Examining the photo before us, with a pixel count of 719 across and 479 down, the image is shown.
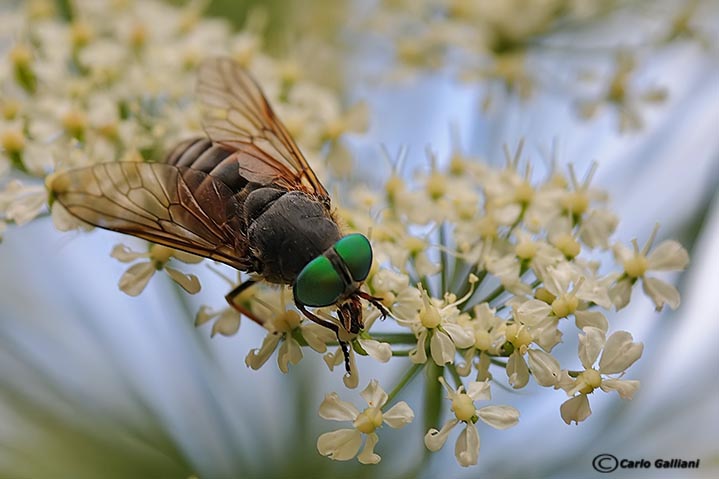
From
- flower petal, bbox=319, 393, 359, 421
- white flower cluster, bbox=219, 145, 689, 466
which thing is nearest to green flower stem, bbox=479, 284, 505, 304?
white flower cluster, bbox=219, 145, 689, 466

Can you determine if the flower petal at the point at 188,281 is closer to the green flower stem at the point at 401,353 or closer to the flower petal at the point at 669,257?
the green flower stem at the point at 401,353

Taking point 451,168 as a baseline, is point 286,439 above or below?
below

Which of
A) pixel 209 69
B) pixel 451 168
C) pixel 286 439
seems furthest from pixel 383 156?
pixel 286 439

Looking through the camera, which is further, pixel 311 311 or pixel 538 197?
pixel 538 197

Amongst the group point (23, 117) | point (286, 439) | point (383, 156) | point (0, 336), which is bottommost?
point (286, 439)

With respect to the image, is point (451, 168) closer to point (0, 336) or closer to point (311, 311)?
point (311, 311)

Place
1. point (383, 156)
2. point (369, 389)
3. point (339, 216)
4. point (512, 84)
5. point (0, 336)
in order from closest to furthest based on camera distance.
A: point (369, 389)
point (339, 216)
point (0, 336)
point (383, 156)
point (512, 84)

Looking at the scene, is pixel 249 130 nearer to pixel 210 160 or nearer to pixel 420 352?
pixel 210 160

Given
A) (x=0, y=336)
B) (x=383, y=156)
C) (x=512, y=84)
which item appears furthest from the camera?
(x=512, y=84)
